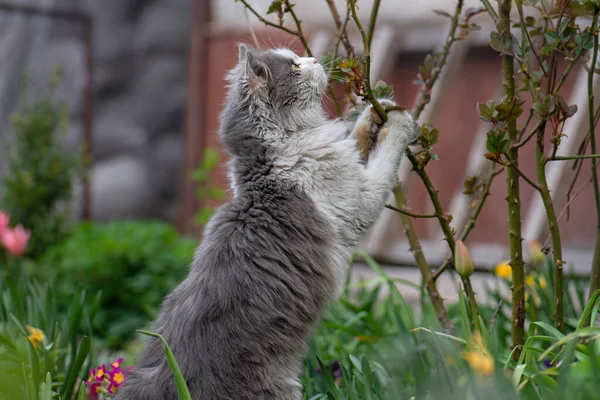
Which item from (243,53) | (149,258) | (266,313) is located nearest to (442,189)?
(149,258)

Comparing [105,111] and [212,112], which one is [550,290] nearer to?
[212,112]

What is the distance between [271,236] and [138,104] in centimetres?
527

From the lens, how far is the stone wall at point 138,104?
6.97 meters

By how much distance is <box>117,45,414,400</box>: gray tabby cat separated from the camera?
2.01 metres

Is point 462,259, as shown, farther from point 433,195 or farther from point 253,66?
point 253,66

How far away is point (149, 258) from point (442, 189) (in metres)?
2.55

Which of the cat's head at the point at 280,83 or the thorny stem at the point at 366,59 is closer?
the thorny stem at the point at 366,59

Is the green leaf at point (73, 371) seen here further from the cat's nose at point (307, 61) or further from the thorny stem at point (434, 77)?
the thorny stem at point (434, 77)

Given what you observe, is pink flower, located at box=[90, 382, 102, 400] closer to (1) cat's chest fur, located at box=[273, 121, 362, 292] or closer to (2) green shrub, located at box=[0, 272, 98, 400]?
(2) green shrub, located at box=[0, 272, 98, 400]

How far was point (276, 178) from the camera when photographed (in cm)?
226

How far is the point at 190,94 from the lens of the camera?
6.21 m

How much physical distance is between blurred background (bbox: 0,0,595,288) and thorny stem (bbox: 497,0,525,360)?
6.77ft

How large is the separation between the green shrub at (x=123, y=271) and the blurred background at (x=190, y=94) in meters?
0.55

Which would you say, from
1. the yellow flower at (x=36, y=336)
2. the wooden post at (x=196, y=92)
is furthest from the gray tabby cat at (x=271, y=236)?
the wooden post at (x=196, y=92)
